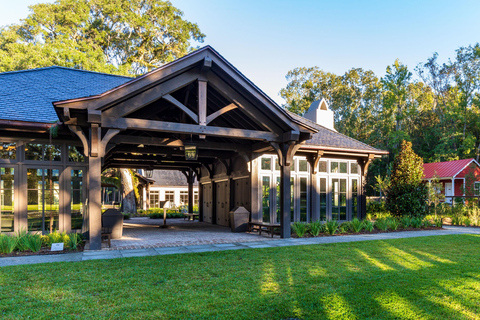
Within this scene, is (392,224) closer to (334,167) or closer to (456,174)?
(334,167)

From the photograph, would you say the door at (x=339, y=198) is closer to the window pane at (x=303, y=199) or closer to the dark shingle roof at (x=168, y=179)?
the window pane at (x=303, y=199)

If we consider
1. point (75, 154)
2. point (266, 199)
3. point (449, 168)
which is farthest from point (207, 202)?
point (449, 168)

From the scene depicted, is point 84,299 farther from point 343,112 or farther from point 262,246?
point 343,112

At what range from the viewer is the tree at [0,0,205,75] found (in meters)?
28.3

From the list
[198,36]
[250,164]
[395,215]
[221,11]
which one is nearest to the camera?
[250,164]

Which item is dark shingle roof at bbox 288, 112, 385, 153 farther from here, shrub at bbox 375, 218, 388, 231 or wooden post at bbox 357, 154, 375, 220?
shrub at bbox 375, 218, 388, 231

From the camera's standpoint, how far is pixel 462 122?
34.5 m

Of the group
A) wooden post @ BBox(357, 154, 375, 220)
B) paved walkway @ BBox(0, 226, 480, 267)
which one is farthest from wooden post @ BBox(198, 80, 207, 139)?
wooden post @ BBox(357, 154, 375, 220)

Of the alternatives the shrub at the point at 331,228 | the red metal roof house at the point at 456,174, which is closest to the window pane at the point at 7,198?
the shrub at the point at 331,228

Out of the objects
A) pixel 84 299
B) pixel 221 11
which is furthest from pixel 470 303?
pixel 221 11

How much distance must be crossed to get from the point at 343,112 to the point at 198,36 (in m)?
19.4

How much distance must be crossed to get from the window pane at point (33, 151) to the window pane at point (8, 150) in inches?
11.2

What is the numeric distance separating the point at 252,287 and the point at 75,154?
7.28m

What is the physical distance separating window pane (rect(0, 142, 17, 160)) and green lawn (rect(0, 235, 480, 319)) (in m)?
4.33
